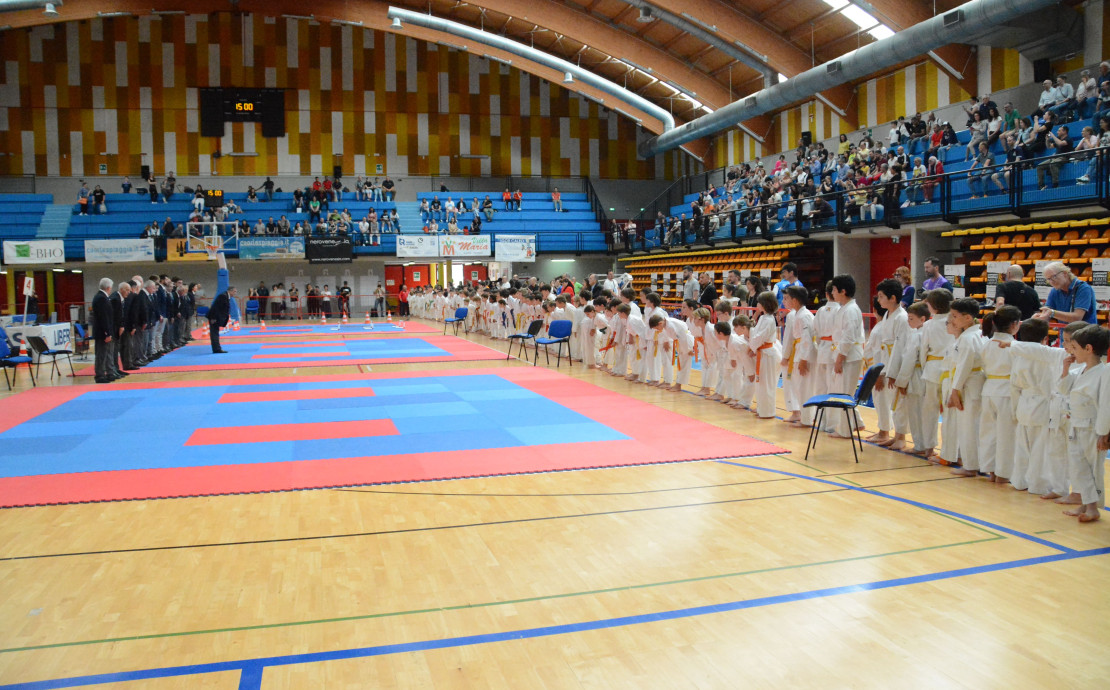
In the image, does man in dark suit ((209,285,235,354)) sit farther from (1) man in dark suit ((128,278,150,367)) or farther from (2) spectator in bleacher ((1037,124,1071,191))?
(2) spectator in bleacher ((1037,124,1071,191))

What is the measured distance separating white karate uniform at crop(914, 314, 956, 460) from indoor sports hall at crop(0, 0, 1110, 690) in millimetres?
38

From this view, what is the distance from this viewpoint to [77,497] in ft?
22.2

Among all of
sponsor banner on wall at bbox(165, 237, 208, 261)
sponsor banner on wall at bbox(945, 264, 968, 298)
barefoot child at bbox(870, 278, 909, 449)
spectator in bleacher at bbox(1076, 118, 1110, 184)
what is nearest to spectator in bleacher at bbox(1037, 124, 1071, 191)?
spectator in bleacher at bbox(1076, 118, 1110, 184)

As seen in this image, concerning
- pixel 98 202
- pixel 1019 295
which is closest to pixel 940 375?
pixel 1019 295

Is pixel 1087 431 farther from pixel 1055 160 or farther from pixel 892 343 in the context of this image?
pixel 1055 160

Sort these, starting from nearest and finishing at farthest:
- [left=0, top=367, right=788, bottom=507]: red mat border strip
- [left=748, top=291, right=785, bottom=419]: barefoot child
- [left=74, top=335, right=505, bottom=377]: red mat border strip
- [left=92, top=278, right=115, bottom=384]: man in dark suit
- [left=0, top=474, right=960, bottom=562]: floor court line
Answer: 1. [left=0, top=474, right=960, bottom=562]: floor court line
2. [left=0, top=367, right=788, bottom=507]: red mat border strip
3. [left=748, top=291, right=785, bottom=419]: barefoot child
4. [left=92, top=278, right=115, bottom=384]: man in dark suit
5. [left=74, top=335, right=505, bottom=377]: red mat border strip

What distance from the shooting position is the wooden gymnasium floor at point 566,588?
3822 millimetres

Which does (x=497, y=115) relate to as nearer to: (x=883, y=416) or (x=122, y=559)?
(x=883, y=416)

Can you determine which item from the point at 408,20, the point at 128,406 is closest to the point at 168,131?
the point at 408,20

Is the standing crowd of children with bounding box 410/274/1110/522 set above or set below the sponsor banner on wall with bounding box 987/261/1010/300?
below

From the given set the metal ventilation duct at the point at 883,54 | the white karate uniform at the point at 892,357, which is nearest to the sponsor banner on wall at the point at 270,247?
the metal ventilation duct at the point at 883,54

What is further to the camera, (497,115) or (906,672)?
(497,115)

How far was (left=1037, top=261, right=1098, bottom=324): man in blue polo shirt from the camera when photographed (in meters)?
8.08

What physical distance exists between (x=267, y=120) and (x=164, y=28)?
628 cm
